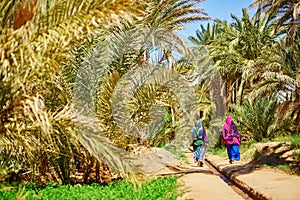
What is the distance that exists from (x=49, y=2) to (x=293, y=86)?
321 inches

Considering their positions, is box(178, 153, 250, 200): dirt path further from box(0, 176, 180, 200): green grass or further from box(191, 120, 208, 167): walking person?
box(191, 120, 208, 167): walking person

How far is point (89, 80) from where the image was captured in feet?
24.6

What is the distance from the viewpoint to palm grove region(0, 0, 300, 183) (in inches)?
140

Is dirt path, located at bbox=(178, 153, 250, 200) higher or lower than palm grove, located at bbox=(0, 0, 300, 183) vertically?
lower

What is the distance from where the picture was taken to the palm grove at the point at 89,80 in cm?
354

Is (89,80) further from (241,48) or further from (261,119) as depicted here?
(241,48)

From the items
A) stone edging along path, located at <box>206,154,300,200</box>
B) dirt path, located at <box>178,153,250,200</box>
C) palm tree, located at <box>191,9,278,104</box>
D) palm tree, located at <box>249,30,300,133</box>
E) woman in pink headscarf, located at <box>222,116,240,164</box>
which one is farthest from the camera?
palm tree, located at <box>191,9,278,104</box>

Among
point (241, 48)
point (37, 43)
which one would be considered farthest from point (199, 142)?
point (241, 48)

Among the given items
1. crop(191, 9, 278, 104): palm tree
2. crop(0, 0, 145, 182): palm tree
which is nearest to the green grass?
crop(0, 0, 145, 182): palm tree

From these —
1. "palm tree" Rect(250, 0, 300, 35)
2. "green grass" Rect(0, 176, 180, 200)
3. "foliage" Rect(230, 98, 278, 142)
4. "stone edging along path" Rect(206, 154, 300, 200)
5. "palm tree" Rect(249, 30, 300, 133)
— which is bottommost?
"stone edging along path" Rect(206, 154, 300, 200)

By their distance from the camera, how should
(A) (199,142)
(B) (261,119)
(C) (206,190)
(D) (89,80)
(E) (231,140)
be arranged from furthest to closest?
(B) (261,119), (E) (231,140), (A) (199,142), (D) (89,80), (C) (206,190)

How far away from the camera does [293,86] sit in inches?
409

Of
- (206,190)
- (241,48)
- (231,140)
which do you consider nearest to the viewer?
(206,190)

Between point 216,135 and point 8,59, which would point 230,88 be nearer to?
point 216,135
